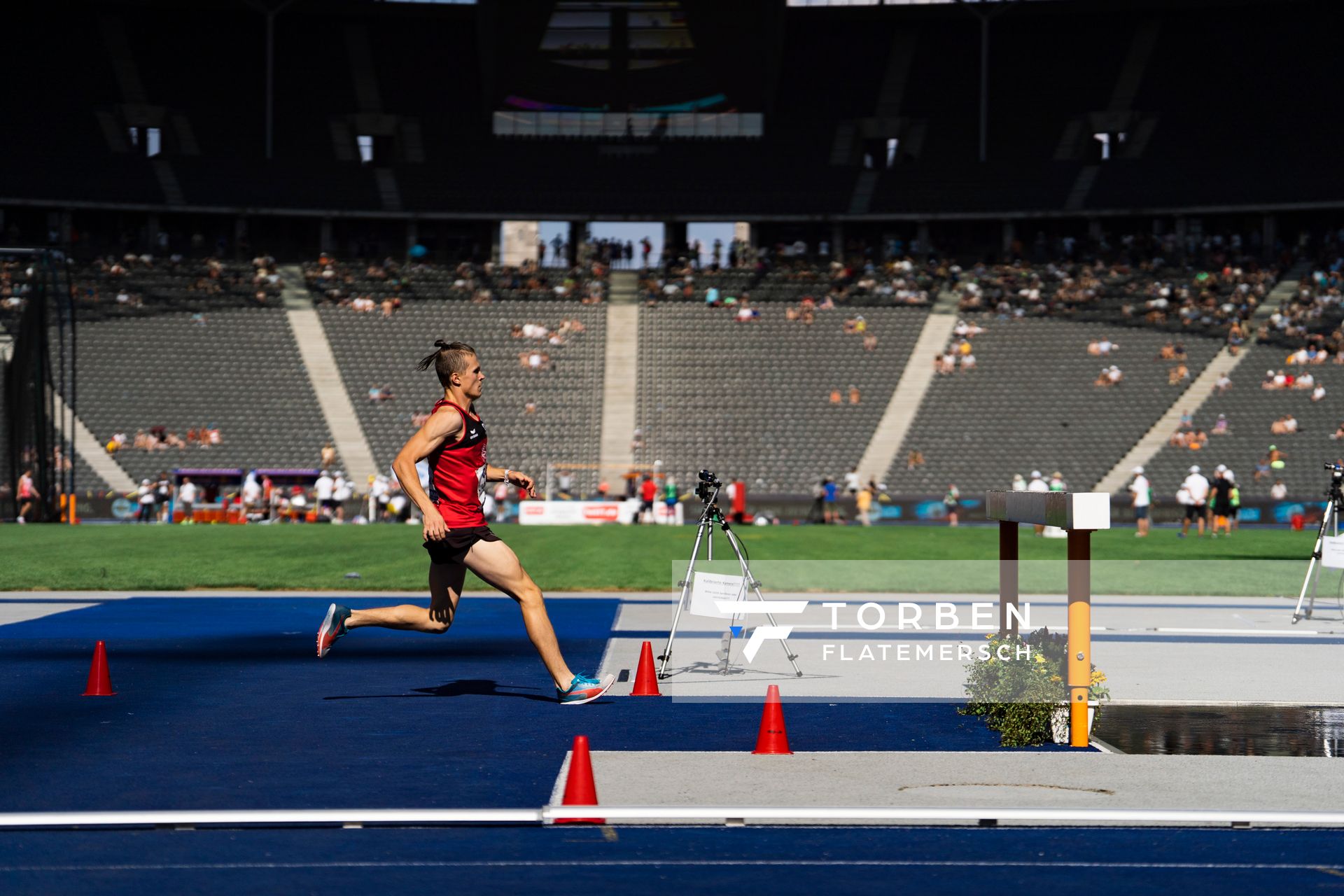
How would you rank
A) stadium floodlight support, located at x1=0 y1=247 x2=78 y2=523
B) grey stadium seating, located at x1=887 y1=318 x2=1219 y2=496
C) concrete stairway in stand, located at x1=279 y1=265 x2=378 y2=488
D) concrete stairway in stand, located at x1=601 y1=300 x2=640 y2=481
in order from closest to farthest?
1. stadium floodlight support, located at x1=0 y1=247 x2=78 y2=523
2. grey stadium seating, located at x1=887 y1=318 x2=1219 y2=496
3. concrete stairway in stand, located at x1=279 y1=265 x2=378 y2=488
4. concrete stairway in stand, located at x1=601 y1=300 x2=640 y2=481

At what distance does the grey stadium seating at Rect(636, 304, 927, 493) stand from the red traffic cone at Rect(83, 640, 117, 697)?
32.8 metres

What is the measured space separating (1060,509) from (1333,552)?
8629mm

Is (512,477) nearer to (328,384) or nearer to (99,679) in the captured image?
(99,679)

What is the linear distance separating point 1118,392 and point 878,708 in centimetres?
3821

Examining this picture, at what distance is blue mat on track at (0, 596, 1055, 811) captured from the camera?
6.66 m

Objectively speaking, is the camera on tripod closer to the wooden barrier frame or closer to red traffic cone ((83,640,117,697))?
the wooden barrier frame

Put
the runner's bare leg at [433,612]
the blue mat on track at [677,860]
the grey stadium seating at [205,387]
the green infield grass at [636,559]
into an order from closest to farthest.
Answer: the blue mat on track at [677,860], the runner's bare leg at [433,612], the green infield grass at [636,559], the grey stadium seating at [205,387]

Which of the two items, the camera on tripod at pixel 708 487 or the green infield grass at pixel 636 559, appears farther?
the green infield grass at pixel 636 559

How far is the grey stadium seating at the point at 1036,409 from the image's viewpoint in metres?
42.7

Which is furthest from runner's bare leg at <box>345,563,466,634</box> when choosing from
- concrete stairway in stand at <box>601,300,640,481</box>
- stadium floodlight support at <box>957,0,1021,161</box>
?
stadium floodlight support at <box>957,0,1021,161</box>

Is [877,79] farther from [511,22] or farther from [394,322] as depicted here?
[394,322]

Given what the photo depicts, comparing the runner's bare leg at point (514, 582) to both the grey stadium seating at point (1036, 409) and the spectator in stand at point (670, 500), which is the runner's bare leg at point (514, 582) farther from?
the grey stadium seating at point (1036, 409)

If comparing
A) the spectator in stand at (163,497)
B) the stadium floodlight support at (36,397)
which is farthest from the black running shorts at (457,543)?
the spectator in stand at (163,497)

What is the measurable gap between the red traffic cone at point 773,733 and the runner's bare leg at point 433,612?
7.50ft
